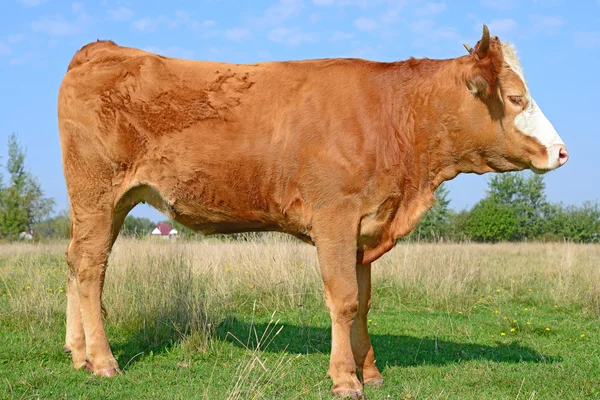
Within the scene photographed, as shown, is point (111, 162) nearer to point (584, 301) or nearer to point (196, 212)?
point (196, 212)

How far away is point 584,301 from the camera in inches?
373

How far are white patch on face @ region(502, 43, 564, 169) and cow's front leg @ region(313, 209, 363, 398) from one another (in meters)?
1.64

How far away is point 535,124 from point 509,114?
22 centimetres

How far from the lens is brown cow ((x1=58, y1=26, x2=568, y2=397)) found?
15.6 feet

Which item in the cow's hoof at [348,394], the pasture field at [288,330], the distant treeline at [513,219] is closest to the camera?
the cow's hoof at [348,394]

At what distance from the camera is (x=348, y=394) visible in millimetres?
4547

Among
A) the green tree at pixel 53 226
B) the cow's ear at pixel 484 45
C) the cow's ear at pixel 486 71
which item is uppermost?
the cow's ear at pixel 484 45

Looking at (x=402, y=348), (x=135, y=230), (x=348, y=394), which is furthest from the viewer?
(x=135, y=230)

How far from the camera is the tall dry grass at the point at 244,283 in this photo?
272 inches

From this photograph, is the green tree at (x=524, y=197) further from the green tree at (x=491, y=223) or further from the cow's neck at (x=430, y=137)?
the cow's neck at (x=430, y=137)

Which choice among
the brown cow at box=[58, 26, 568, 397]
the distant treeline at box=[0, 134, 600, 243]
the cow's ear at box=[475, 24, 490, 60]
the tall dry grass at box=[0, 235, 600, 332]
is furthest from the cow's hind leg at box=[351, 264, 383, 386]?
the distant treeline at box=[0, 134, 600, 243]

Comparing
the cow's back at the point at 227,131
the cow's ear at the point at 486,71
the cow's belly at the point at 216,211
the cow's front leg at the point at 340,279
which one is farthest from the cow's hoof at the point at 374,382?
the cow's ear at the point at 486,71

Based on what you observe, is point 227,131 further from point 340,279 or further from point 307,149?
point 340,279

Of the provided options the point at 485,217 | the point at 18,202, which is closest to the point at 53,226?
the point at 18,202
